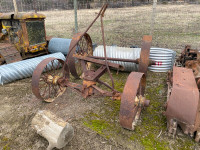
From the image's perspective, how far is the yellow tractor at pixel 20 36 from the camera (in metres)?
4.95

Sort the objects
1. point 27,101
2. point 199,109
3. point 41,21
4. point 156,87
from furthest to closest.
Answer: point 41,21 → point 156,87 → point 27,101 → point 199,109

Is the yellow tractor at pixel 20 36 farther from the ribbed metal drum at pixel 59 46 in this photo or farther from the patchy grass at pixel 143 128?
the patchy grass at pixel 143 128

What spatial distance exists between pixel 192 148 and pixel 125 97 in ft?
4.03

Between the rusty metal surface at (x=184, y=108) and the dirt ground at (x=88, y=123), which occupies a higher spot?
the rusty metal surface at (x=184, y=108)

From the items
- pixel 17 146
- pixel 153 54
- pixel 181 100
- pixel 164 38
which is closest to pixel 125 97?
pixel 181 100

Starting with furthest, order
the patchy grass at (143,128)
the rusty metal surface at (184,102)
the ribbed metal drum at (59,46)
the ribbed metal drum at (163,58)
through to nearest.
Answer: the ribbed metal drum at (59,46), the ribbed metal drum at (163,58), the patchy grass at (143,128), the rusty metal surface at (184,102)

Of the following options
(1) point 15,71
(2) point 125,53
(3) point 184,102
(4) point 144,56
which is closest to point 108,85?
(4) point 144,56

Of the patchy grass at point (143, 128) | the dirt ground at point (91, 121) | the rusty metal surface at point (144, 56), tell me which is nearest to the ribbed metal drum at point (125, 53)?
the dirt ground at point (91, 121)

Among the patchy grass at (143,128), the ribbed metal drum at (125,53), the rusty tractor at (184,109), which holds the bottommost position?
the patchy grass at (143,128)

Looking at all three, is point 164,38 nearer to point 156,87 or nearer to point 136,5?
point 136,5

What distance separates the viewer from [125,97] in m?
→ 2.38

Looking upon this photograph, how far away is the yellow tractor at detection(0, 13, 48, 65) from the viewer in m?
4.95

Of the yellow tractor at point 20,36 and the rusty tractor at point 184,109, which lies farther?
the yellow tractor at point 20,36

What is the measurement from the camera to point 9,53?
4.91 meters
